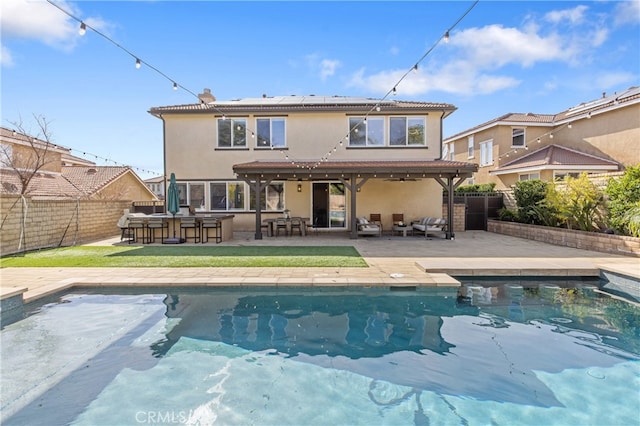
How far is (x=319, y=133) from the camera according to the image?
15992 millimetres

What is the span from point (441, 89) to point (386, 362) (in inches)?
508

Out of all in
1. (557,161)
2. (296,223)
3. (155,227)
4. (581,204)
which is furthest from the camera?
→ (557,161)

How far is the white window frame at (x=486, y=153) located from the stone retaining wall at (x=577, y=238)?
33.1 ft

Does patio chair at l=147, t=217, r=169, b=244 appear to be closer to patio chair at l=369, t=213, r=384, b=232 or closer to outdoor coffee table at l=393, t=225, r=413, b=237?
patio chair at l=369, t=213, r=384, b=232

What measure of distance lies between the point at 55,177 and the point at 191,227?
14.7 meters

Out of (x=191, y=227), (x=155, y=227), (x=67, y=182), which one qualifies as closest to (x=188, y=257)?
(x=191, y=227)

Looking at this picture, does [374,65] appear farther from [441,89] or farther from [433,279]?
[433,279]

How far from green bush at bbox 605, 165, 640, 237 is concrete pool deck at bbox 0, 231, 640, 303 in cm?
117

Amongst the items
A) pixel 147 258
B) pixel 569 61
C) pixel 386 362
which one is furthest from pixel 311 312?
pixel 569 61

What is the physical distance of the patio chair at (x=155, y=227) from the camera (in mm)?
12157

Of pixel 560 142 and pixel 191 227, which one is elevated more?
pixel 560 142

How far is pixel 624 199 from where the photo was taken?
10.0m

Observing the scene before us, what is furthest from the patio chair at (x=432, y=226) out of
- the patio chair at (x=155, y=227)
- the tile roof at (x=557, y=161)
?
the patio chair at (x=155, y=227)

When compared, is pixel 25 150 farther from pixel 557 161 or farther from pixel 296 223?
pixel 557 161
